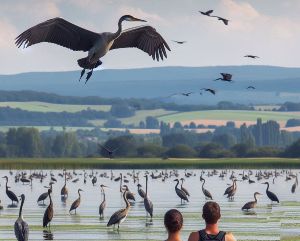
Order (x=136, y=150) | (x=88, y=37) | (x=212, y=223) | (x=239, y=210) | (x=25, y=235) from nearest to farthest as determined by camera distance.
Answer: (x=212, y=223), (x=88, y=37), (x=25, y=235), (x=239, y=210), (x=136, y=150)

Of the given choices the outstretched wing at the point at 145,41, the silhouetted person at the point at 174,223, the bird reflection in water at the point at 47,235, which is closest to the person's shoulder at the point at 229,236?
the silhouetted person at the point at 174,223

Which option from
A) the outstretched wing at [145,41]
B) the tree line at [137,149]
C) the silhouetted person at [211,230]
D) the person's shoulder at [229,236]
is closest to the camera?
the person's shoulder at [229,236]

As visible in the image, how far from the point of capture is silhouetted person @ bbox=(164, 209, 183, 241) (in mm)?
12891

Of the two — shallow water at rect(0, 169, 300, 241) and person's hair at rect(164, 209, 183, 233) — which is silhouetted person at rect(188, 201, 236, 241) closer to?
person's hair at rect(164, 209, 183, 233)

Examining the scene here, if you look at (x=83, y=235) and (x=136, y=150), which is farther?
(x=136, y=150)

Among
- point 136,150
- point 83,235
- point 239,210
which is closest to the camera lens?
point 83,235

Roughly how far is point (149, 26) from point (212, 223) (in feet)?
32.1

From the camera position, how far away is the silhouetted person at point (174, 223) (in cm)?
1289

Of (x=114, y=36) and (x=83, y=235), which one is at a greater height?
(x=114, y=36)

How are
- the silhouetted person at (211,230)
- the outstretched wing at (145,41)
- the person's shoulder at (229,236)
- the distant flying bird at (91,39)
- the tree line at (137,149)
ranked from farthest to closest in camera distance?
the tree line at (137,149)
the outstretched wing at (145,41)
the distant flying bird at (91,39)
the silhouetted person at (211,230)
the person's shoulder at (229,236)

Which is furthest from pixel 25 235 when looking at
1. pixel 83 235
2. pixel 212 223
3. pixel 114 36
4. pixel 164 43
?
pixel 212 223

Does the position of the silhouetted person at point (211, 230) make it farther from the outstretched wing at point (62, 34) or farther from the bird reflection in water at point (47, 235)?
the bird reflection in water at point (47, 235)

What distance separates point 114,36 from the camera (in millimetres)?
19500

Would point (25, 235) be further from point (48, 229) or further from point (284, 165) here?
point (284, 165)
